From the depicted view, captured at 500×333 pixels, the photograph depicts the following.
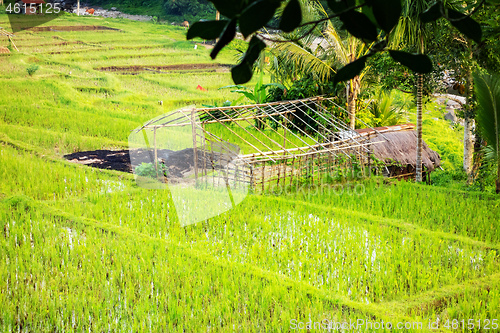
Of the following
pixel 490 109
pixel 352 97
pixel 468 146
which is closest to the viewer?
pixel 490 109

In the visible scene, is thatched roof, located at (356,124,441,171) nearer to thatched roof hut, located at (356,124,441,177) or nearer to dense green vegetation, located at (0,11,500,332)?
thatched roof hut, located at (356,124,441,177)

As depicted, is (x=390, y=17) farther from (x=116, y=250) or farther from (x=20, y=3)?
(x=20, y=3)

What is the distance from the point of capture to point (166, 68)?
15023mm

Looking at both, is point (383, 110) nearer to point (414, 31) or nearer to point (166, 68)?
point (414, 31)

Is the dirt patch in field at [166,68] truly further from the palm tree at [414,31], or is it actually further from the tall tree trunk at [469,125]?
the tall tree trunk at [469,125]

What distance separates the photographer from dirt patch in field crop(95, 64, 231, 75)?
14.0 m

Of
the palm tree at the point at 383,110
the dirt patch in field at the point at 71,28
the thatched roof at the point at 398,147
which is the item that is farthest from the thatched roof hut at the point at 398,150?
the dirt patch in field at the point at 71,28

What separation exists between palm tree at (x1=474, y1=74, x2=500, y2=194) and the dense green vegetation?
0.61m

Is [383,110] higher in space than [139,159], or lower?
higher

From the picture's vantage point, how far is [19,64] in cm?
1223

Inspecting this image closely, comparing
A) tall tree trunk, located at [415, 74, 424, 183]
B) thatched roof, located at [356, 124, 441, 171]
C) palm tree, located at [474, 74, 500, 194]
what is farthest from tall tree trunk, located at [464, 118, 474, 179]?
palm tree, located at [474, 74, 500, 194]

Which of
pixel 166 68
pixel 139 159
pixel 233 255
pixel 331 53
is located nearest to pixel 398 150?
pixel 331 53

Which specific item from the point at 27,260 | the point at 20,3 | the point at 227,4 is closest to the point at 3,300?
the point at 27,260

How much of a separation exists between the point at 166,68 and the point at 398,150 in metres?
10.3
